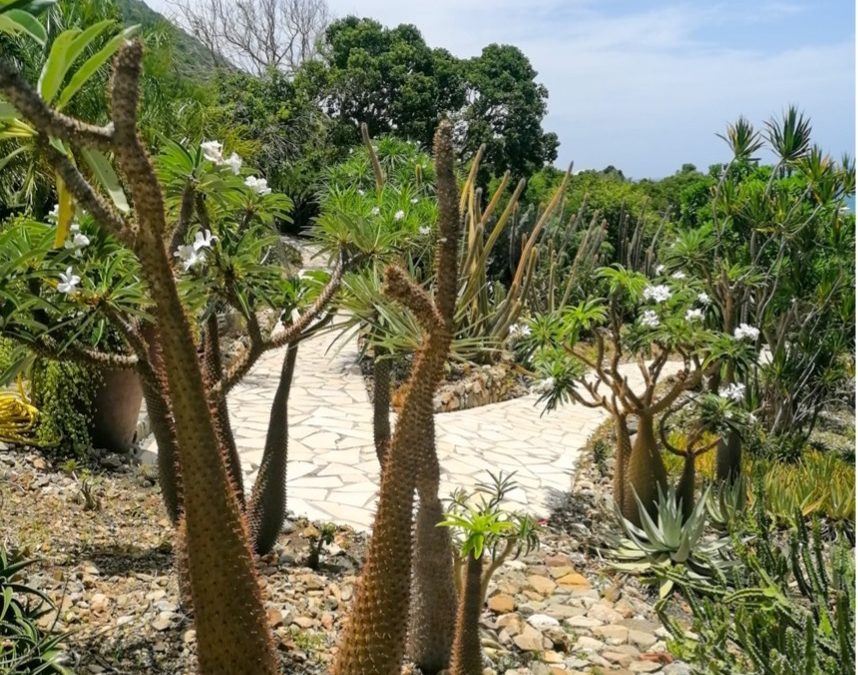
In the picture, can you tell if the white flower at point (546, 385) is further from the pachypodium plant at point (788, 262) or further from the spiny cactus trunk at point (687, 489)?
the pachypodium plant at point (788, 262)

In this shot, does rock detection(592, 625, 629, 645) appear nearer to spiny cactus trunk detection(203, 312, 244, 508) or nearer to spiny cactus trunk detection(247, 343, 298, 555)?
spiny cactus trunk detection(247, 343, 298, 555)

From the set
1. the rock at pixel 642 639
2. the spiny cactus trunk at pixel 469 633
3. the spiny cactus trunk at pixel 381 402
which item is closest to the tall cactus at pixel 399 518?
the spiny cactus trunk at pixel 469 633

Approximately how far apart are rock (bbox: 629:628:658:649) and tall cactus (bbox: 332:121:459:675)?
2.23 metres

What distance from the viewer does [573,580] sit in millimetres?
4863

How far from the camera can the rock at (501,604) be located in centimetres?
422

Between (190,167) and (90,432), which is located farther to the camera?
(90,432)

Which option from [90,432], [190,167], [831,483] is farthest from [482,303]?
[190,167]

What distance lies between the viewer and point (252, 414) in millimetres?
8195

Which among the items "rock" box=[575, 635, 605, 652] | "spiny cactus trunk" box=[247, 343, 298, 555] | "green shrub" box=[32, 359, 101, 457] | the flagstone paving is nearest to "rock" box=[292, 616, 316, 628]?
"spiny cactus trunk" box=[247, 343, 298, 555]

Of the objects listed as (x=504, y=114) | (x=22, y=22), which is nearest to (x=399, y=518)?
(x=22, y=22)

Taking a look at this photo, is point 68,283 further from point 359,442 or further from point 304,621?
point 359,442

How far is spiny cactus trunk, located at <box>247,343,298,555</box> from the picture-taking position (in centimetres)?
418

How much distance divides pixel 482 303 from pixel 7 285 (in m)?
8.21

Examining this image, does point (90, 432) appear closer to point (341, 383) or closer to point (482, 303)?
point (341, 383)
